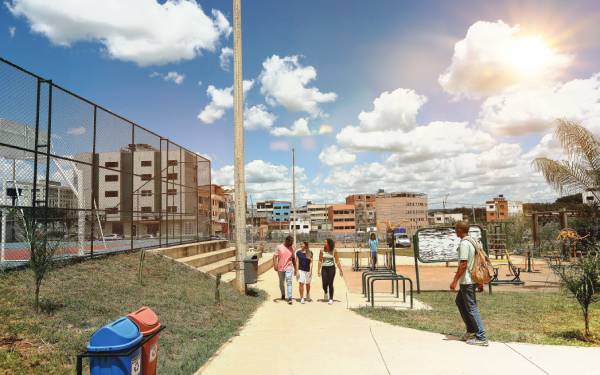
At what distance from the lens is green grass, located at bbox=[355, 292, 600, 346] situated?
6836 mm

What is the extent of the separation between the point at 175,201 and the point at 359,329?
11.2m

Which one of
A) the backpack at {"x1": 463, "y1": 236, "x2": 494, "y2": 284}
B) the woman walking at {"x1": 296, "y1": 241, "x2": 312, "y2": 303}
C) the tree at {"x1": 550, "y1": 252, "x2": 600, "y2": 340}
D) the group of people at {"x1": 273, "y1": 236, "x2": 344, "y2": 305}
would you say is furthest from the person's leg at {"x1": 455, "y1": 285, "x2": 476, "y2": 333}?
the woman walking at {"x1": 296, "y1": 241, "x2": 312, "y2": 303}

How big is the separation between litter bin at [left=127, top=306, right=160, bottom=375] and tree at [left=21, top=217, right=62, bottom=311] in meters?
3.14

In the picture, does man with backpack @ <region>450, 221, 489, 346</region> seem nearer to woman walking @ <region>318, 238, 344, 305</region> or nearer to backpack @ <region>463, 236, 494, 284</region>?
backpack @ <region>463, 236, 494, 284</region>

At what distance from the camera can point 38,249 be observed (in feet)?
20.3

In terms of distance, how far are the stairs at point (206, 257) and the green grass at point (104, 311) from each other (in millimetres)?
1977

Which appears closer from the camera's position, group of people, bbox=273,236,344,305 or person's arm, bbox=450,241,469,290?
person's arm, bbox=450,241,469,290

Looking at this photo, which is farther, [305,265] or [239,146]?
[239,146]

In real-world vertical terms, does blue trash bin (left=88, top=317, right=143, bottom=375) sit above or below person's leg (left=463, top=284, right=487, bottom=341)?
above

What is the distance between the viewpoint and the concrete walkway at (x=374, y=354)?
5070 millimetres

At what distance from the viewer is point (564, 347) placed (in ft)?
19.5

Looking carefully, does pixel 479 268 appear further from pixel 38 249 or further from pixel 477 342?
pixel 38 249

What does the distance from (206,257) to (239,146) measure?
16.5ft

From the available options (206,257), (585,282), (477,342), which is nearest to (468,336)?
(477,342)
